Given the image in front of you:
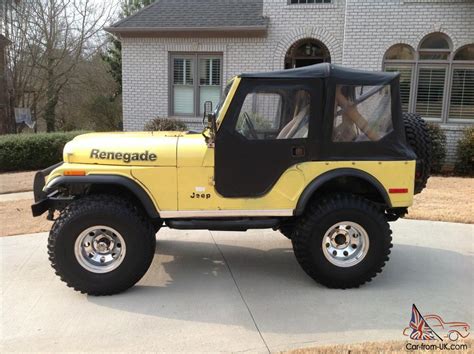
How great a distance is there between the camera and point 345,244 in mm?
4422

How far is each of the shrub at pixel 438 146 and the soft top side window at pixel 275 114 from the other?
25.5 feet

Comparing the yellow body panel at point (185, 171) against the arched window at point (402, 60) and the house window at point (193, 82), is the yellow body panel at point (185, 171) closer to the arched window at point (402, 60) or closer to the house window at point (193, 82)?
the arched window at point (402, 60)

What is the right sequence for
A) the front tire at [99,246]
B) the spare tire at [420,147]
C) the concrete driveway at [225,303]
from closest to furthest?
the concrete driveway at [225,303]
the front tire at [99,246]
the spare tire at [420,147]

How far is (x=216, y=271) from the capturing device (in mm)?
4855

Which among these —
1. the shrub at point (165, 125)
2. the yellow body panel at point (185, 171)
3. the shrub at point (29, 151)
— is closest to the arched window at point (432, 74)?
the shrub at point (165, 125)

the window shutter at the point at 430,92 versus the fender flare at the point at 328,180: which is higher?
the window shutter at the point at 430,92

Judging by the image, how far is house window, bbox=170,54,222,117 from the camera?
12766 millimetres

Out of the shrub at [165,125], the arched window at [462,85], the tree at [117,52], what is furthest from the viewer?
the tree at [117,52]

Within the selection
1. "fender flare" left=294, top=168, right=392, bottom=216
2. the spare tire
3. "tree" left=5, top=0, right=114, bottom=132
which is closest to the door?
"fender flare" left=294, top=168, right=392, bottom=216

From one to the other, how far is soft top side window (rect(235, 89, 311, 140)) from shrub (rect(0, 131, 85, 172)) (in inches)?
359

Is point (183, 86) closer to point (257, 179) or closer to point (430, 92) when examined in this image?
A: point (430, 92)

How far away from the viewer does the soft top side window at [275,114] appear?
13.9 ft

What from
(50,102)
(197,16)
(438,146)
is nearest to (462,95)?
(438,146)

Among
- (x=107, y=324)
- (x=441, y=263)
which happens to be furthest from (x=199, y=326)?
(x=441, y=263)
